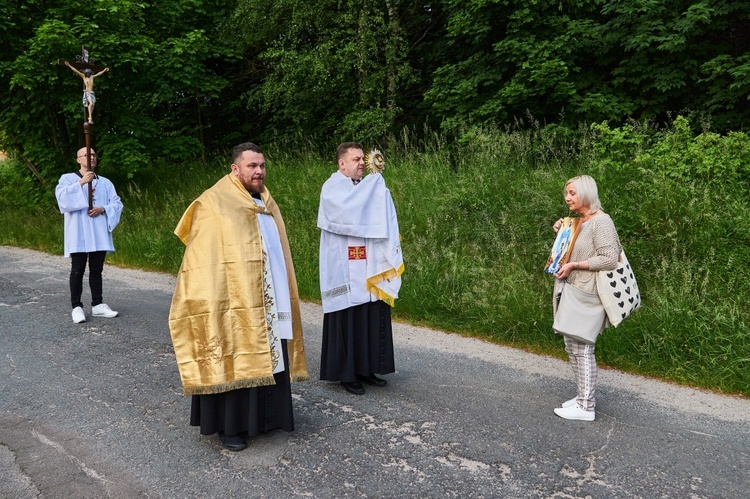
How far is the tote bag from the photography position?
419 cm

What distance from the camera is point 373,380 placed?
5.11 m

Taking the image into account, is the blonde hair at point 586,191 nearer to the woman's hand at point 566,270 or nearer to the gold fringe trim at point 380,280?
the woman's hand at point 566,270

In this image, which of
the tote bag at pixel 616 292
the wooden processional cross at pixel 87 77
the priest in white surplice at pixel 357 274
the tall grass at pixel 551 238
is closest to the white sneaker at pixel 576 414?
the tote bag at pixel 616 292

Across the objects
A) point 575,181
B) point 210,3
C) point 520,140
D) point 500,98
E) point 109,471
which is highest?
point 210,3

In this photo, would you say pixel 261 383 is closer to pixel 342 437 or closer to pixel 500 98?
pixel 342 437

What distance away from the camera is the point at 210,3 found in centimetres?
1623

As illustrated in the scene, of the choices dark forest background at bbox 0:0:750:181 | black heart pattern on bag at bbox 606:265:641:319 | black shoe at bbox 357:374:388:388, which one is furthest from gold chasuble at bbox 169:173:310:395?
dark forest background at bbox 0:0:750:181

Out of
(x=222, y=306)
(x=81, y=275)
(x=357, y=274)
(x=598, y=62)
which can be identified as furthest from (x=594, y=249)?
(x=598, y=62)

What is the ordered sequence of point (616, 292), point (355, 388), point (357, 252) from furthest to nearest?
1. point (357, 252)
2. point (355, 388)
3. point (616, 292)

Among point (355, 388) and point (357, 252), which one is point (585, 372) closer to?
point (355, 388)

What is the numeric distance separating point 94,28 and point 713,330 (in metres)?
11.6

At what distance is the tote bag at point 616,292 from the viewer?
4.19m

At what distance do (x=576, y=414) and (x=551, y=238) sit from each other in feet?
12.0

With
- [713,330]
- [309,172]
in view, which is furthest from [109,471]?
[309,172]
